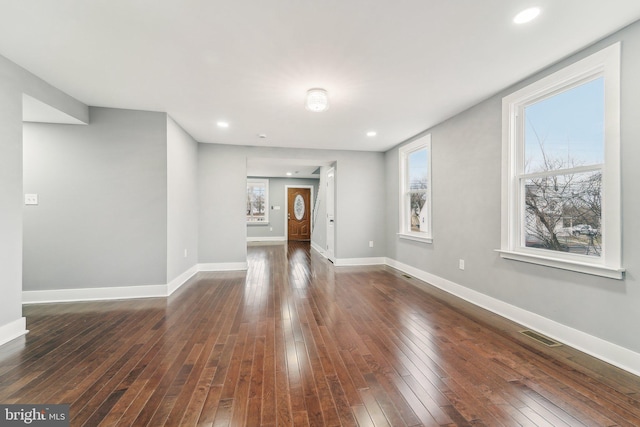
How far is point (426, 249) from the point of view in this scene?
4324 millimetres

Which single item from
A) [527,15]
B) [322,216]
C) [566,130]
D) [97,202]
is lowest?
[322,216]

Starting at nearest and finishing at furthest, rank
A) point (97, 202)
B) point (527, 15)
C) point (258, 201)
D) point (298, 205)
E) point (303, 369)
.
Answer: point (527, 15) < point (303, 369) < point (97, 202) < point (258, 201) < point (298, 205)

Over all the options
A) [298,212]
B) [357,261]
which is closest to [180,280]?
[357,261]

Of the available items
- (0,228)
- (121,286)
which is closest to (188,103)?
(0,228)

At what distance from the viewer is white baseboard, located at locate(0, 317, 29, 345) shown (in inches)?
89.2

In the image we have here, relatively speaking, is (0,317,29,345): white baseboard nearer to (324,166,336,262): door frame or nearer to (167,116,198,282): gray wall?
(167,116,198,282): gray wall

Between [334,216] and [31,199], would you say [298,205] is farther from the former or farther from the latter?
[31,199]

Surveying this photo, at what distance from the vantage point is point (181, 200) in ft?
13.6

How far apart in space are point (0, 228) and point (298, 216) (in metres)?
8.15

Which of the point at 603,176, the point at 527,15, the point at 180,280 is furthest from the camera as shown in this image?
the point at 180,280

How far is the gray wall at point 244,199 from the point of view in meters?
5.08

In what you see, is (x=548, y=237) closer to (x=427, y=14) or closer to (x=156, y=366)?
(x=427, y=14)

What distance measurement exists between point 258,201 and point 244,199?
4.61 m

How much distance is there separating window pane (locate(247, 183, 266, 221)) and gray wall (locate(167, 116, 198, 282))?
4.76m
